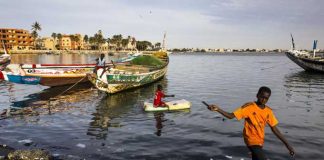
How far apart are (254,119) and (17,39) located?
524ft

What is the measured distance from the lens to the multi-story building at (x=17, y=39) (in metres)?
139

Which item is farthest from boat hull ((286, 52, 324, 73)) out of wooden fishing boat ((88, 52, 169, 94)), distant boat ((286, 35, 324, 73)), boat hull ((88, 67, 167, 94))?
boat hull ((88, 67, 167, 94))

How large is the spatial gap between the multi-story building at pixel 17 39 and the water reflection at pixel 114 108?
13072cm

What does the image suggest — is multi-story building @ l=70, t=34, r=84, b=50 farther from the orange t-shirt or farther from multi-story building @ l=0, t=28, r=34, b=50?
the orange t-shirt

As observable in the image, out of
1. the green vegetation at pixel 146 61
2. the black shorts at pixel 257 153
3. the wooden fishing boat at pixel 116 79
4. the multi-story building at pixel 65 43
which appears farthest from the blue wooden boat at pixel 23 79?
the multi-story building at pixel 65 43

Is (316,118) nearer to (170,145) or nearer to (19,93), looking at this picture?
(170,145)

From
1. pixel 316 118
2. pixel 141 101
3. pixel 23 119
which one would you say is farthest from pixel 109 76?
pixel 316 118

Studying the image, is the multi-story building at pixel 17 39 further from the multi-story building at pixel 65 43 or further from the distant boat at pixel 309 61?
the distant boat at pixel 309 61

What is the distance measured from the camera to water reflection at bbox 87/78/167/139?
13141 mm

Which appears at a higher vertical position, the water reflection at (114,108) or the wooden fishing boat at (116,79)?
the wooden fishing boat at (116,79)

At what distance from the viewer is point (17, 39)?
146 metres

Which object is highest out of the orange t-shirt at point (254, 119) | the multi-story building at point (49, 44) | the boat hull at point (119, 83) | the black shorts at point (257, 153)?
the multi-story building at point (49, 44)

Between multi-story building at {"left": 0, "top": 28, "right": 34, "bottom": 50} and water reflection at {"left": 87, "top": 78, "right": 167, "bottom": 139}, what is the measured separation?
5146 inches

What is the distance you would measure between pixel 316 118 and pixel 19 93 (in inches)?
849
